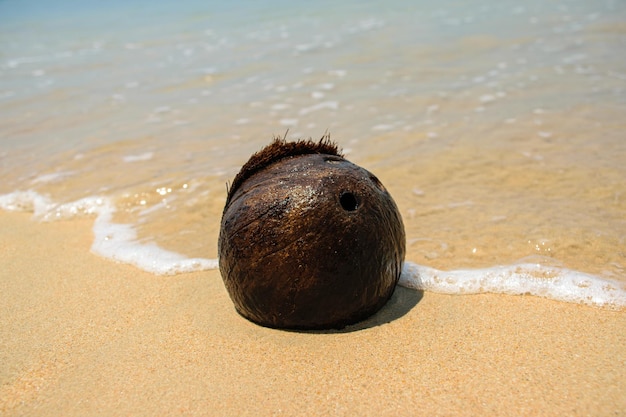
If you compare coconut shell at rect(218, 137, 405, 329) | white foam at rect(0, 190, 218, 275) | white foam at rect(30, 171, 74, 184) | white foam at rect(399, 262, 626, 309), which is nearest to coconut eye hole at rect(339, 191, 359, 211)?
coconut shell at rect(218, 137, 405, 329)

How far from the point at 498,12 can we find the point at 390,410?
1613 cm

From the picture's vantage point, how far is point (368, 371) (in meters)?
3.29

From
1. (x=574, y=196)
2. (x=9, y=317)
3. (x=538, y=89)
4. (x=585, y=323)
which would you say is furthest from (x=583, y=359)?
(x=538, y=89)

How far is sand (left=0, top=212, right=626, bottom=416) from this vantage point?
3061 millimetres

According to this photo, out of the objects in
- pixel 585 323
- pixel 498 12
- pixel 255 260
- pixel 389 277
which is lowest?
pixel 498 12

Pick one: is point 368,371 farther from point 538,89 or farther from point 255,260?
point 538,89

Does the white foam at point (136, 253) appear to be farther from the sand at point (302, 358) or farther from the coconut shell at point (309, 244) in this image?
the coconut shell at point (309, 244)

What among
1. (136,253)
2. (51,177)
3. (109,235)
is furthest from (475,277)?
(51,177)

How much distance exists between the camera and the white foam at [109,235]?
4855mm

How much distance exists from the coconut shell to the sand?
8.5 inches

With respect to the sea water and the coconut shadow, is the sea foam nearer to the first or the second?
the sea water

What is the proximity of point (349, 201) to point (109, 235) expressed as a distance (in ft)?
9.78

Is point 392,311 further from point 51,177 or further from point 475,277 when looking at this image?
point 51,177

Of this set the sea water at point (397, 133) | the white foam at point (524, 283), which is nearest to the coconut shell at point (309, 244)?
the white foam at point (524, 283)
